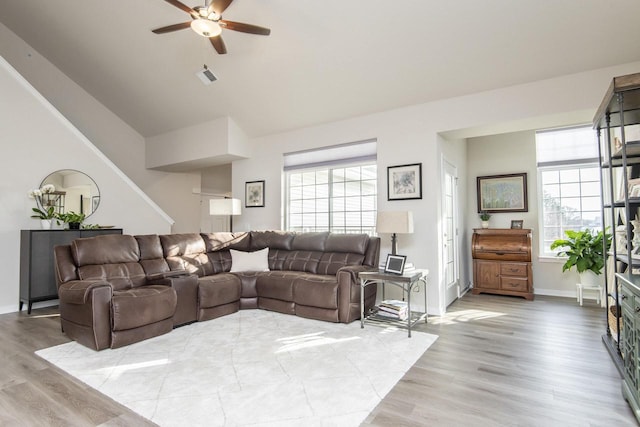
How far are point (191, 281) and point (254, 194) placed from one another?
2.58 meters

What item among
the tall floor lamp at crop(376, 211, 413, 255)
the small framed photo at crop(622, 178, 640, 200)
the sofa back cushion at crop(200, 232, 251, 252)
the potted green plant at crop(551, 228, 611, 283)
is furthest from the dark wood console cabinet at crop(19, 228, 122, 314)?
the potted green plant at crop(551, 228, 611, 283)

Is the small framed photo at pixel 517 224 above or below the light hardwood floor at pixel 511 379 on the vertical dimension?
above

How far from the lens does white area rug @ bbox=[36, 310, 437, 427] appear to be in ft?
6.71

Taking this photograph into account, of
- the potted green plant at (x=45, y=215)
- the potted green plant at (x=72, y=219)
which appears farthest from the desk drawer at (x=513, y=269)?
the potted green plant at (x=45, y=215)

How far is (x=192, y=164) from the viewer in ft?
22.1

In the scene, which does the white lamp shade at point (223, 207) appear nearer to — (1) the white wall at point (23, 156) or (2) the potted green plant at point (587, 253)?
(1) the white wall at point (23, 156)

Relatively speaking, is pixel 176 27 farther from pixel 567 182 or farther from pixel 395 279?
pixel 567 182

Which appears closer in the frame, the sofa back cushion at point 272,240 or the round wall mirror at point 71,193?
the round wall mirror at point 71,193

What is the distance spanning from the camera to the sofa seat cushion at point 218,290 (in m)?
3.92

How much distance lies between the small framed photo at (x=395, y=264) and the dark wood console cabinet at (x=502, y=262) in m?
2.30

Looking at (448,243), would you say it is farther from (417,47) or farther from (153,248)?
(153,248)

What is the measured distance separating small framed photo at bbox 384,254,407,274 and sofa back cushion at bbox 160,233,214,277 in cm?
243

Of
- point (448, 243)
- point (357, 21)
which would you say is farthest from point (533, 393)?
point (357, 21)

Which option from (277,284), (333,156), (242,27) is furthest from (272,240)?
(242,27)
